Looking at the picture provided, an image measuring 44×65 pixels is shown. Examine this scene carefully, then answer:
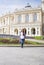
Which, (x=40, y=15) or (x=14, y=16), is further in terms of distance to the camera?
(x=14, y=16)

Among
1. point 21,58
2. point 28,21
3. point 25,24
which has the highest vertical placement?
point 28,21

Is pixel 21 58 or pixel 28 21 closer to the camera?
pixel 21 58

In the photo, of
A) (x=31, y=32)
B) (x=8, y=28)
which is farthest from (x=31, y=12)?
(x=8, y=28)

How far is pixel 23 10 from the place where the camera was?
40531 mm

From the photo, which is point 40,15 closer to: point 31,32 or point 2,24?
point 31,32

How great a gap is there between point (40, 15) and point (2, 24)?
11989mm

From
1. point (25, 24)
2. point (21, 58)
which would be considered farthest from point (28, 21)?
point (21, 58)

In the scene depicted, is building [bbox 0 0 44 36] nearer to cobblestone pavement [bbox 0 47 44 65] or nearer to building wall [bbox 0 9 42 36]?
building wall [bbox 0 9 42 36]

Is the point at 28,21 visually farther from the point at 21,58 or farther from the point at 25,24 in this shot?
the point at 21,58

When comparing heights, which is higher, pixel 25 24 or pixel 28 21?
pixel 28 21

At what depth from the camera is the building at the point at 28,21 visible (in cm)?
3873

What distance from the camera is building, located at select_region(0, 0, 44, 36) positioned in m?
38.7

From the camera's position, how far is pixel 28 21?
1565 inches

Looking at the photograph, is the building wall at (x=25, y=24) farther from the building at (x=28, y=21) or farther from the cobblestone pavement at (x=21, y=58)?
the cobblestone pavement at (x=21, y=58)
